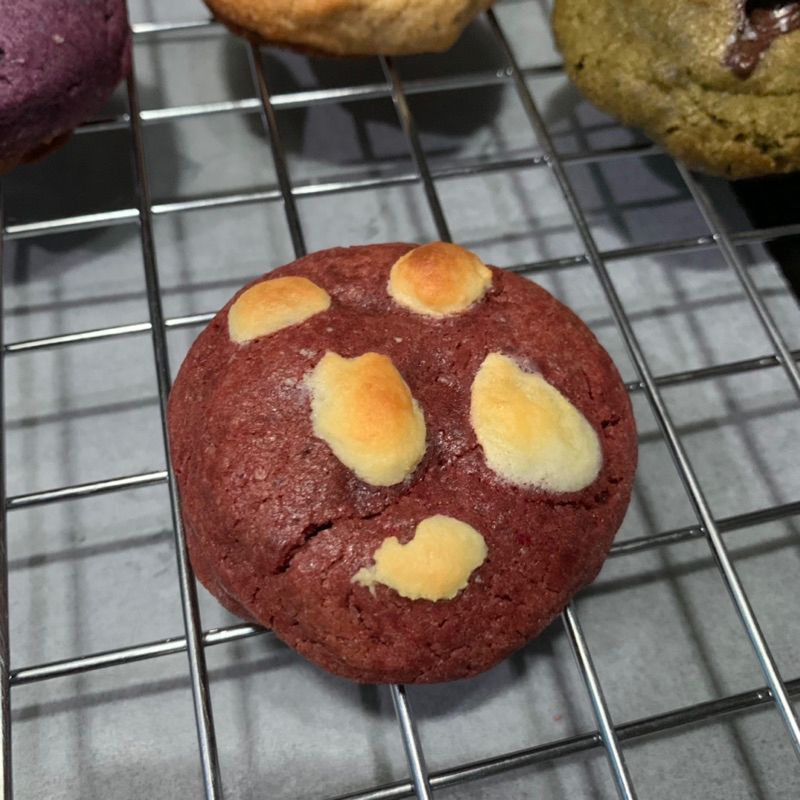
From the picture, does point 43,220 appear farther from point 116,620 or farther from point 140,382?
point 116,620

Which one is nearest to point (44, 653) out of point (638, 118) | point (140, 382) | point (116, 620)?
point (116, 620)

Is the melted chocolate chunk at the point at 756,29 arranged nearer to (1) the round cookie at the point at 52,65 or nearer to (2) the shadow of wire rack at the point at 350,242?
(2) the shadow of wire rack at the point at 350,242

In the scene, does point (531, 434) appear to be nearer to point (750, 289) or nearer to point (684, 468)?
point (684, 468)

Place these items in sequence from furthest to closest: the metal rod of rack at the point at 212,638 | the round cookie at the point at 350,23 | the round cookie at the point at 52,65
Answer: the round cookie at the point at 350,23, the round cookie at the point at 52,65, the metal rod of rack at the point at 212,638

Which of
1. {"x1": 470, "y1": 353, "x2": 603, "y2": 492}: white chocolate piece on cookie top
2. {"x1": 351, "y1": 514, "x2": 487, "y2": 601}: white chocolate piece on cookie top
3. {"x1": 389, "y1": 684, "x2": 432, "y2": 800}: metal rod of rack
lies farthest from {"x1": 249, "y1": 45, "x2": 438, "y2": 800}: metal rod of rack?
{"x1": 470, "y1": 353, "x2": 603, "y2": 492}: white chocolate piece on cookie top

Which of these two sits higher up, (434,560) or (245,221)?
(245,221)

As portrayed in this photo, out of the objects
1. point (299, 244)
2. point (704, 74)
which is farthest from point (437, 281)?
point (704, 74)

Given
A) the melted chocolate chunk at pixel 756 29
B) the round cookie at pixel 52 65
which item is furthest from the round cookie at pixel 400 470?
the melted chocolate chunk at pixel 756 29
